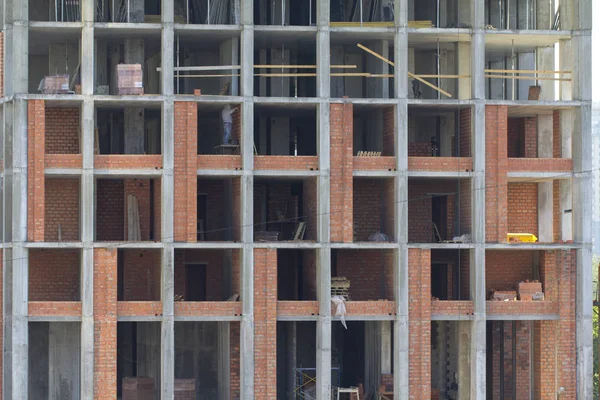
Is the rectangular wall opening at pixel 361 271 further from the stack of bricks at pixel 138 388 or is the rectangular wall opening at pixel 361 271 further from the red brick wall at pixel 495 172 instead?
the stack of bricks at pixel 138 388

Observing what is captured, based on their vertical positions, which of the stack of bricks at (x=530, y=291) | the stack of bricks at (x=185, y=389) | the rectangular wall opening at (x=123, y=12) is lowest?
the stack of bricks at (x=185, y=389)

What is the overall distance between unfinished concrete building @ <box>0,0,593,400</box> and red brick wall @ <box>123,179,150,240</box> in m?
0.11

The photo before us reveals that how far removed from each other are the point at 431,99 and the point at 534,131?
12.9 feet

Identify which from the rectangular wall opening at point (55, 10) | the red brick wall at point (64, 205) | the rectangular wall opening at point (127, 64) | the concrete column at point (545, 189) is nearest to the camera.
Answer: the rectangular wall opening at point (127, 64)

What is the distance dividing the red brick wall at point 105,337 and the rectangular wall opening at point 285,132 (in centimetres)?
711

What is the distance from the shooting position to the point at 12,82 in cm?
3625

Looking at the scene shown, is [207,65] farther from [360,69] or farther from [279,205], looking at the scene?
[279,205]

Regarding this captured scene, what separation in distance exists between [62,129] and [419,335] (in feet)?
38.9

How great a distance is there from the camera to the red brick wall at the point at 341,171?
36531 mm

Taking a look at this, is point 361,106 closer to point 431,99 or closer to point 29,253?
point 431,99

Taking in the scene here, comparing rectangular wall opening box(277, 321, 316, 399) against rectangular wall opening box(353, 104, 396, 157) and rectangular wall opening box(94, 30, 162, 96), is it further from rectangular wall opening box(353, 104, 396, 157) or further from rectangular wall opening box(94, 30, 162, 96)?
rectangular wall opening box(94, 30, 162, 96)

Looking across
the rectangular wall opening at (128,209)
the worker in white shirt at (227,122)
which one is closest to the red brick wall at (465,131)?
the worker in white shirt at (227,122)

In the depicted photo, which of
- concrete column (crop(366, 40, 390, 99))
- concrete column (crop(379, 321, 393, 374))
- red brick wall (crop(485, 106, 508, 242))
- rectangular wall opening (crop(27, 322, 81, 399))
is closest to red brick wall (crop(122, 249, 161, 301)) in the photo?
rectangular wall opening (crop(27, 322, 81, 399))

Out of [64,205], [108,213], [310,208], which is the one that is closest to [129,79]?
[64,205]
